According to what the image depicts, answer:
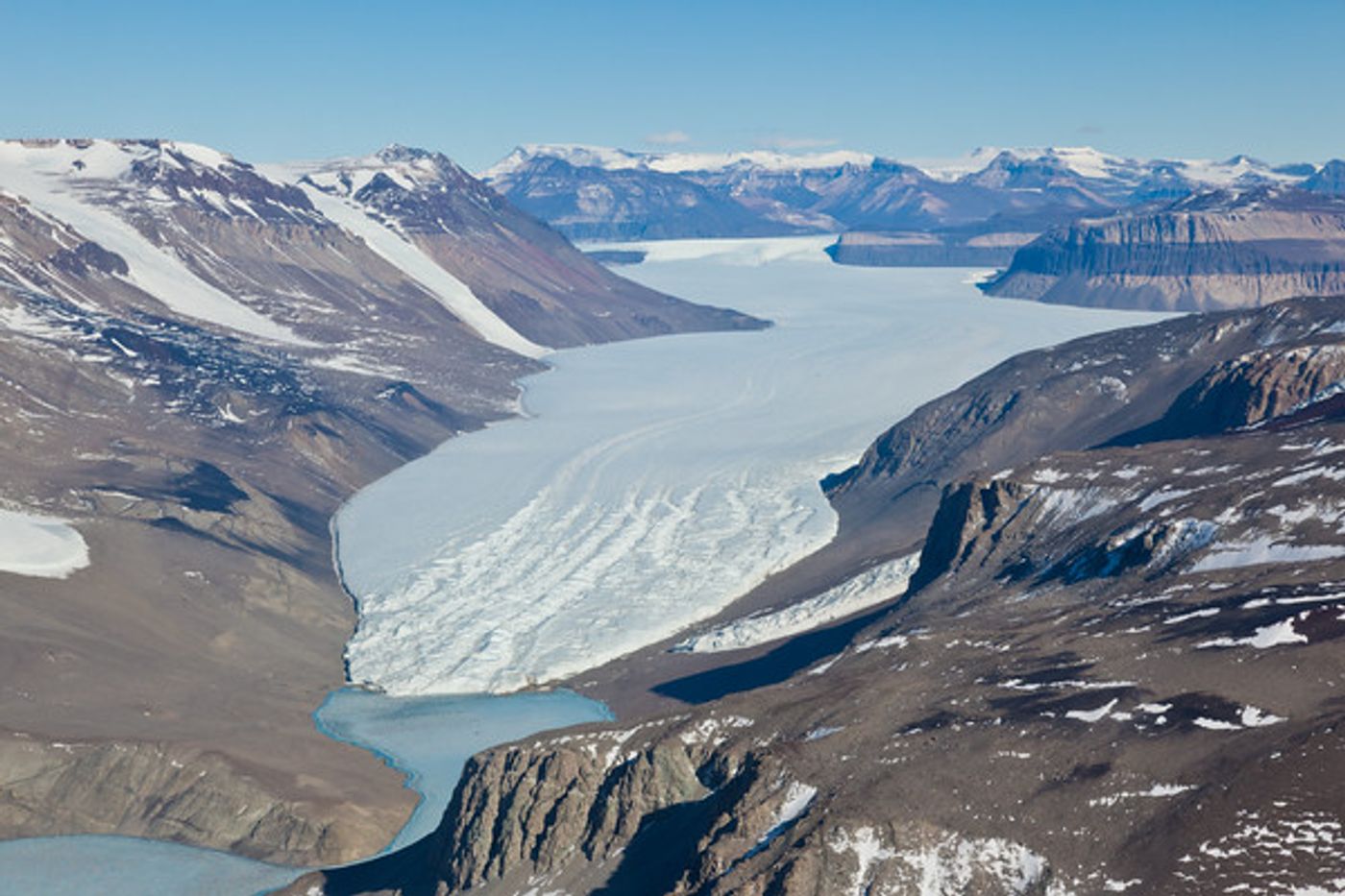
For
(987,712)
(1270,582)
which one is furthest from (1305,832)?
(1270,582)

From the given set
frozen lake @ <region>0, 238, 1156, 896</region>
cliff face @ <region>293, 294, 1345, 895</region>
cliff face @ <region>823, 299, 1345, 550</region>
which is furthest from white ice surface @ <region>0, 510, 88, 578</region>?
cliff face @ <region>823, 299, 1345, 550</region>

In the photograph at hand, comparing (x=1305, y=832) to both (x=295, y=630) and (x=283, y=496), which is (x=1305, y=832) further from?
(x=283, y=496)

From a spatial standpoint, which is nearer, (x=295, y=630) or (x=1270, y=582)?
(x=1270, y=582)

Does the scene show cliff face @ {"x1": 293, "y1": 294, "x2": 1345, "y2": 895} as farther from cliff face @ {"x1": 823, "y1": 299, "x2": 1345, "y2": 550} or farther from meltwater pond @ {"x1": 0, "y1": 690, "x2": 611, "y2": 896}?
cliff face @ {"x1": 823, "y1": 299, "x2": 1345, "y2": 550}

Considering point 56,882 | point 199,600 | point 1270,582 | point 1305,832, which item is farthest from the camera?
A: point 199,600

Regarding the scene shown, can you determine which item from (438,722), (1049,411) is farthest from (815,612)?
(1049,411)
